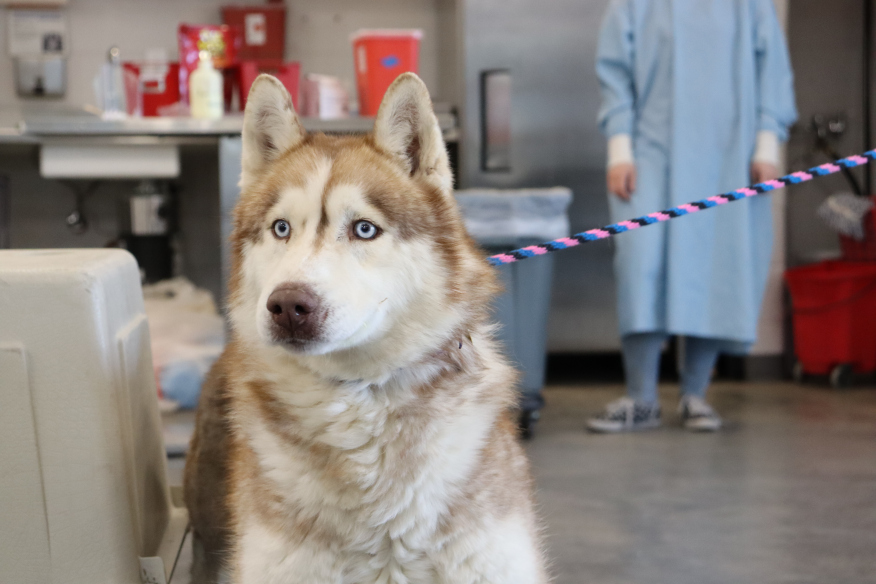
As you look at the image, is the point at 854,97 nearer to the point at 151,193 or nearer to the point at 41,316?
the point at 151,193

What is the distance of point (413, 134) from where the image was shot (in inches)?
46.9

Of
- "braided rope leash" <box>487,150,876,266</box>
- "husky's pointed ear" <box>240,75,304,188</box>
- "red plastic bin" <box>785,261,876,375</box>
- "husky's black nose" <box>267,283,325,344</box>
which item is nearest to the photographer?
"husky's black nose" <box>267,283,325,344</box>

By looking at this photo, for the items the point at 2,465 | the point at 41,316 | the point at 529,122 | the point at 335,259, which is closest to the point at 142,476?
the point at 2,465

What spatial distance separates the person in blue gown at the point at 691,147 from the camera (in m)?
2.93

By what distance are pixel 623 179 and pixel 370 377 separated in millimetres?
2067

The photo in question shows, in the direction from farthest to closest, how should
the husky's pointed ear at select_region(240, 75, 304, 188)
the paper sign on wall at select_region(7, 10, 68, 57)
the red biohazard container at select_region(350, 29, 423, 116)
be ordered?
1. the paper sign on wall at select_region(7, 10, 68, 57)
2. the red biohazard container at select_region(350, 29, 423, 116)
3. the husky's pointed ear at select_region(240, 75, 304, 188)

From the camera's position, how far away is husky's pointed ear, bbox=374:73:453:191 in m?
1.15

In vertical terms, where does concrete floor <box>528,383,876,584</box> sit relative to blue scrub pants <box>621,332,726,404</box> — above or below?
below

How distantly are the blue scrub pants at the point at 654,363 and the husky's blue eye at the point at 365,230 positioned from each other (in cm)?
213

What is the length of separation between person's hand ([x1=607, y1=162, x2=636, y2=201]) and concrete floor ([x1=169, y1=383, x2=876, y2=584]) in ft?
2.87

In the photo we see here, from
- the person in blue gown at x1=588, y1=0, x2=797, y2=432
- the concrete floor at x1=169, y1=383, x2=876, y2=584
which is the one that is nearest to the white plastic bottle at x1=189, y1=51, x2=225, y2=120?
the concrete floor at x1=169, y1=383, x2=876, y2=584

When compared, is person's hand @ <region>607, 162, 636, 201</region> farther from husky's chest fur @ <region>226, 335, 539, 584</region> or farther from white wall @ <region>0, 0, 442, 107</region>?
husky's chest fur @ <region>226, 335, 539, 584</region>

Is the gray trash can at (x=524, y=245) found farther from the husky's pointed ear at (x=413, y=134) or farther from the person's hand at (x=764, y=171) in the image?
the husky's pointed ear at (x=413, y=134)

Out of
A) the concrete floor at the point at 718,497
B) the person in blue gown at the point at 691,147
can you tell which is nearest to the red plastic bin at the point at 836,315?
the concrete floor at the point at 718,497
